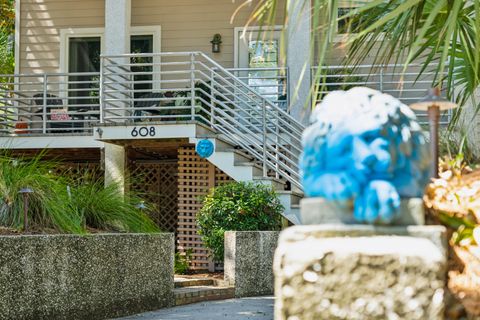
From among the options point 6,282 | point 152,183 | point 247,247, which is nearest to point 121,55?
point 152,183

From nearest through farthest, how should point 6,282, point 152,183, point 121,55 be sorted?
point 6,282
point 121,55
point 152,183

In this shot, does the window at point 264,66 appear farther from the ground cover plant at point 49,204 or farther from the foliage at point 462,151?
the foliage at point 462,151

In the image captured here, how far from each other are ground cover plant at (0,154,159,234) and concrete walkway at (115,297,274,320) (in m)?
1.07

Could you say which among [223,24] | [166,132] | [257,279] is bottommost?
[257,279]

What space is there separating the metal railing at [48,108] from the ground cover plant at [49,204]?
462cm

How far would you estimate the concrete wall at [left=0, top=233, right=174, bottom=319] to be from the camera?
6.03 m

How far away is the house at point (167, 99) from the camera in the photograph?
11742 millimetres

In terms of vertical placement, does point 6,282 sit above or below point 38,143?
below

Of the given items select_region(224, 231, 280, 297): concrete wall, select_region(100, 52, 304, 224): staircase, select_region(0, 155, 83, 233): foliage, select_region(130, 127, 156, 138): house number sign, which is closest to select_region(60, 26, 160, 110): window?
select_region(100, 52, 304, 224): staircase

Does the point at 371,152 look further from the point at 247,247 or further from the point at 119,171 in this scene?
the point at 119,171

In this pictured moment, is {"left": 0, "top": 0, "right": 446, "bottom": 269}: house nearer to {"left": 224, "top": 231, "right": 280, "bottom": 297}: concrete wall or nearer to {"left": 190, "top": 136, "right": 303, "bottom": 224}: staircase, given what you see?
{"left": 190, "top": 136, "right": 303, "bottom": 224}: staircase

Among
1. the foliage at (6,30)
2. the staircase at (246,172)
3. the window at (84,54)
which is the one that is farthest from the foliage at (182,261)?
the foliage at (6,30)

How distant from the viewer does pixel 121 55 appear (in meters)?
12.4

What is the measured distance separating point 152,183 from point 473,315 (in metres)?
11.3
